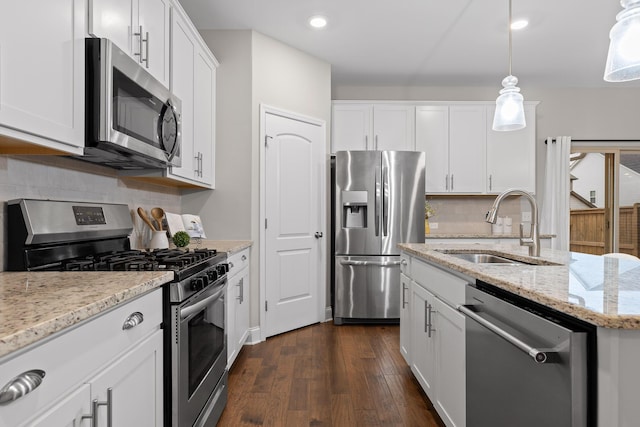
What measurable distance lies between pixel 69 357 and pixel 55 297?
0.21 m

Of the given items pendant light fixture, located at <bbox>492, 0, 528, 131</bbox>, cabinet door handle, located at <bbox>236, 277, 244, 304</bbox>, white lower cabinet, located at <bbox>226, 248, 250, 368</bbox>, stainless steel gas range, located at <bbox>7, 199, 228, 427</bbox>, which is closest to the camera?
stainless steel gas range, located at <bbox>7, 199, 228, 427</bbox>

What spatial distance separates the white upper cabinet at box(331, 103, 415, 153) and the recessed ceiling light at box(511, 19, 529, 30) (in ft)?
4.48

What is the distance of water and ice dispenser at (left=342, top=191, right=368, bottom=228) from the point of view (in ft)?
12.8

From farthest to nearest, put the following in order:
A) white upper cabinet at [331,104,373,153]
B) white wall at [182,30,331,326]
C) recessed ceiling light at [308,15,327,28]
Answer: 1. white upper cabinet at [331,104,373,153]
2. white wall at [182,30,331,326]
3. recessed ceiling light at [308,15,327,28]

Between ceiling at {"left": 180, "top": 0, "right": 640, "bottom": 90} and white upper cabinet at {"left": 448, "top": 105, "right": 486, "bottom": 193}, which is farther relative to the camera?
white upper cabinet at {"left": 448, "top": 105, "right": 486, "bottom": 193}

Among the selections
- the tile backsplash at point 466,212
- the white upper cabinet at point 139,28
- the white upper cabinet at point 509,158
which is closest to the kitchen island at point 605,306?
the white upper cabinet at point 139,28

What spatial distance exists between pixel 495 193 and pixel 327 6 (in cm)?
286

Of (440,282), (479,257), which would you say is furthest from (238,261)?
(479,257)

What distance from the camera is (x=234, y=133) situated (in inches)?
132

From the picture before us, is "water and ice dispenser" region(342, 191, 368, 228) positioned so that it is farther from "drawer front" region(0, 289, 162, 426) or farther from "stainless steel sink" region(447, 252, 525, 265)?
"drawer front" region(0, 289, 162, 426)

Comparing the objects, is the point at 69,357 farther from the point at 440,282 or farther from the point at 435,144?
the point at 435,144

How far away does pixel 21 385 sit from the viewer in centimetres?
67

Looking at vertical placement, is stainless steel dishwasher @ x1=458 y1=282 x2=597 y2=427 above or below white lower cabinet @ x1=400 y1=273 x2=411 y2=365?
above

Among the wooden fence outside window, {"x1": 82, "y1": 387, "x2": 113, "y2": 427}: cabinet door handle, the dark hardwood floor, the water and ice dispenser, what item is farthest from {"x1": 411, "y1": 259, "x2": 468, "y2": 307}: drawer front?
the wooden fence outside window
